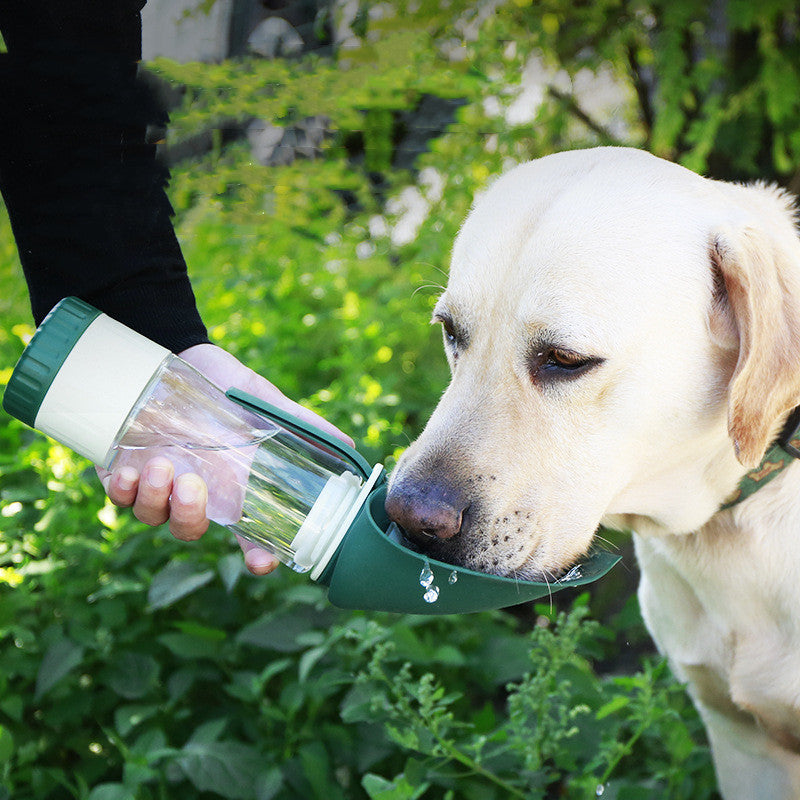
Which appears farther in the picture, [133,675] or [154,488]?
[133,675]

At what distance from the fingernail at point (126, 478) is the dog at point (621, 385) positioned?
56 cm

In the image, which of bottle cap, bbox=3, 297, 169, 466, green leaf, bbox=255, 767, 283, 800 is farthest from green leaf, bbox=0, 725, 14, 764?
bottle cap, bbox=3, 297, 169, 466

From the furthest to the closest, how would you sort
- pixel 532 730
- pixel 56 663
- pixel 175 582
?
1. pixel 175 582
2. pixel 56 663
3. pixel 532 730

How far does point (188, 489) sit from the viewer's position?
6.07 ft

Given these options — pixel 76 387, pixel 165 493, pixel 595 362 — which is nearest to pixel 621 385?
pixel 595 362

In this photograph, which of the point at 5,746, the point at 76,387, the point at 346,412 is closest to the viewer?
the point at 76,387

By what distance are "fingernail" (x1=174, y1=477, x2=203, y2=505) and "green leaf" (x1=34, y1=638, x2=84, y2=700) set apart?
73 centimetres

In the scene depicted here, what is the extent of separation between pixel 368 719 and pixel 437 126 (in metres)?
3.88

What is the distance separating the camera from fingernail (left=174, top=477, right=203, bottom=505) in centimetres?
184

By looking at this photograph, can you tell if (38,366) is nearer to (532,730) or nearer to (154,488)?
(154,488)

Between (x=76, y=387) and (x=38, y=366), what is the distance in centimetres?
8

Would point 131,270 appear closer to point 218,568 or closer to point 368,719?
point 218,568

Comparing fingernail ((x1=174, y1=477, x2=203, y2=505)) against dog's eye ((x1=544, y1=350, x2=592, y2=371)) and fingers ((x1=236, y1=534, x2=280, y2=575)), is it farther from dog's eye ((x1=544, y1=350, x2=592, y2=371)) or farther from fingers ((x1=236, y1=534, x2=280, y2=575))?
dog's eye ((x1=544, y1=350, x2=592, y2=371))

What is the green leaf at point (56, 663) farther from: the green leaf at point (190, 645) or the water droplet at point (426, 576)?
the water droplet at point (426, 576)
